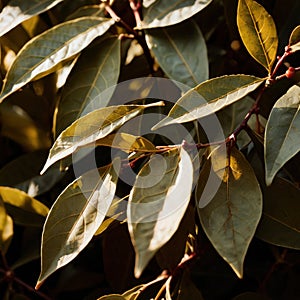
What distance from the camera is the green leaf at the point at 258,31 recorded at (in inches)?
27.3

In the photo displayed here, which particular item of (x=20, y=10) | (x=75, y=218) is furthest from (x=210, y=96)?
(x=20, y=10)

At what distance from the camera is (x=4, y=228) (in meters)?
0.88

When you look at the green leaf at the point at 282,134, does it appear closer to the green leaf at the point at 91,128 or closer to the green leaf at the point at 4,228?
the green leaf at the point at 91,128

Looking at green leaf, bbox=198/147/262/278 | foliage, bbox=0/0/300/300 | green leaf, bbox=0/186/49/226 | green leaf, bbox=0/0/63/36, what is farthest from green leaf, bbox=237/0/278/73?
green leaf, bbox=0/186/49/226

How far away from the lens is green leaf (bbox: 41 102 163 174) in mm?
636

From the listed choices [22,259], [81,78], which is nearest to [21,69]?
[81,78]

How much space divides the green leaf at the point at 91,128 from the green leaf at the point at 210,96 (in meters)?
0.02

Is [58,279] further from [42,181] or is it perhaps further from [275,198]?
[275,198]

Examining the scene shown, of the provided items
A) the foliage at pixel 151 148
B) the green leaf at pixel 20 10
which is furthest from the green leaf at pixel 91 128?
the green leaf at pixel 20 10

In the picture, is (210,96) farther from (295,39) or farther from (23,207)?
(23,207)

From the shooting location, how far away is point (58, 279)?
3.40 feet

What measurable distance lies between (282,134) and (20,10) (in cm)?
39

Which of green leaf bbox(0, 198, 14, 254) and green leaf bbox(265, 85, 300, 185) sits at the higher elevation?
green leaf bbox(265, 85, 300, 185)

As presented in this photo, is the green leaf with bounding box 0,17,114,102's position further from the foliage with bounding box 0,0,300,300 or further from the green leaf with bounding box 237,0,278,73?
the green leaf with bounding box 237,0,278,73
